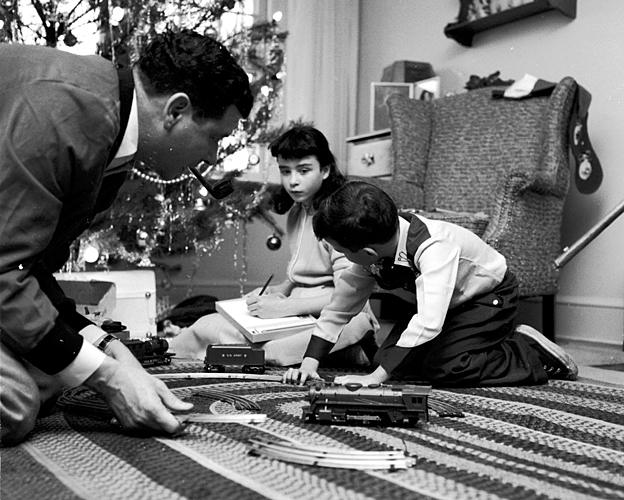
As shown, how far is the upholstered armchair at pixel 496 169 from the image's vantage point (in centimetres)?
213

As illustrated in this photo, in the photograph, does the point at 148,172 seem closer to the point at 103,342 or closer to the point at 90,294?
the point at 90,294

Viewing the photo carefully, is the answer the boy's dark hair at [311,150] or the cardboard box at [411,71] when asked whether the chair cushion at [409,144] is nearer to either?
the cardboard box at [411,71]

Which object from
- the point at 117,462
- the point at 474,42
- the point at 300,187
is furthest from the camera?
the point at 474,42

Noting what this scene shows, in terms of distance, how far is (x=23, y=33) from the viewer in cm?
213

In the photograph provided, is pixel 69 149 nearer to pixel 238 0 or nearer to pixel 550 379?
pixel 550 379

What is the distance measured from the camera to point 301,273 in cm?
187

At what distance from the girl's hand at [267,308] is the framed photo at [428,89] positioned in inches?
59.2

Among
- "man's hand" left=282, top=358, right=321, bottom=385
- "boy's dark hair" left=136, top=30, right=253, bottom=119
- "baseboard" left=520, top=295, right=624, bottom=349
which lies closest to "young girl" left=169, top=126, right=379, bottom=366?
"man's hand" left=282, top=358, right=321, bottom=385

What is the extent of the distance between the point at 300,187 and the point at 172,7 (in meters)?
0.94

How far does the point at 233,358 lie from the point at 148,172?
1.01m

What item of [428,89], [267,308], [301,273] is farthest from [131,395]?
[428,89]

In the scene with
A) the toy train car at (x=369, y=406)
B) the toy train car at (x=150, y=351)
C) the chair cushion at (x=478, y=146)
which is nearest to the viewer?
the toy train car at (x=369, y=406)

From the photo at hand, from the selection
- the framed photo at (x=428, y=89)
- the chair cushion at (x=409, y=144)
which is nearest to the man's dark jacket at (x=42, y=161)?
the chair cushion at (x=409, y=144)

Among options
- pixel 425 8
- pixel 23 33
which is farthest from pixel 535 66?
pixel 23 33
